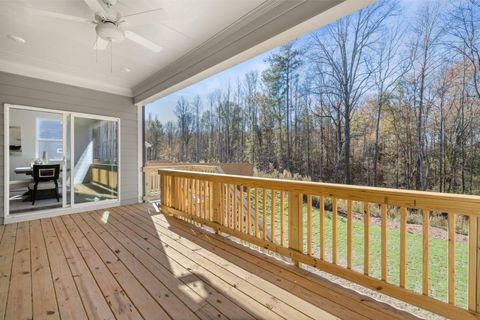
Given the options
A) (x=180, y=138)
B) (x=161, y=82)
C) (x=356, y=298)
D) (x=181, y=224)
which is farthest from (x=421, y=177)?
(x=180, y=138)

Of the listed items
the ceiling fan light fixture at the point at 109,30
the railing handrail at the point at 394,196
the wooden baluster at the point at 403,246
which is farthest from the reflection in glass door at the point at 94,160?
the wooden baluster at the point at 403,246

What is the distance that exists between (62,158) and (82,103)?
121cm

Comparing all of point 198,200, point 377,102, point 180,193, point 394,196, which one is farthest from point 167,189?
point 377,102

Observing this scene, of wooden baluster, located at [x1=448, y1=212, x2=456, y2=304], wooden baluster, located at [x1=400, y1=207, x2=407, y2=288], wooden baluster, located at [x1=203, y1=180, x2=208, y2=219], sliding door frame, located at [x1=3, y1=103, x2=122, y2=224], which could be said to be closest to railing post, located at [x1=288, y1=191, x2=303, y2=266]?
wooden baluster, located at [x1=400, y1=207, x2=407, y2=288]

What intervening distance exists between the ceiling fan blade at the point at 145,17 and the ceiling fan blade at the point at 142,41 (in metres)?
0.65

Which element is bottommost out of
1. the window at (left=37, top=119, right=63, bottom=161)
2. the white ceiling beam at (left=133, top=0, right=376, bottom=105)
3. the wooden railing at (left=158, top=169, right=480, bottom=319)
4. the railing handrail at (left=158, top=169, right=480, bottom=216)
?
the wooden railing at (left=158, top=169, right=480, bottom=319)

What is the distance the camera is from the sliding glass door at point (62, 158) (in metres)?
4.43

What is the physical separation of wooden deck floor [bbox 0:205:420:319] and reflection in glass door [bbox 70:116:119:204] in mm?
1657

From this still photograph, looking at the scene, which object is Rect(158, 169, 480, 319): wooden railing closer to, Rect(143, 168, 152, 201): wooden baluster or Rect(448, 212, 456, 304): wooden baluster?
Rect(448, 212, 456, 304): wooden baluster

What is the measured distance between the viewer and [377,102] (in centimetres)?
479

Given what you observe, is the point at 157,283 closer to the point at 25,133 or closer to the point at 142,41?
the point at 142,41

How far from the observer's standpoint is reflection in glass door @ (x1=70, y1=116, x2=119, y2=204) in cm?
463

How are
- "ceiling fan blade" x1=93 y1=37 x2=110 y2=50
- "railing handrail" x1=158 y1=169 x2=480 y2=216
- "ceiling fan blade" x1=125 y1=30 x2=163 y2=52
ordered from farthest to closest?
"ceiling fan blade" x1=93 y1=37 x2=110 y2=50 → "ceiling fan blade" x1=125 y1=30 x2=163 y2=52 → "railing handrail" x1=158 y1=169 x2=480 y2=216

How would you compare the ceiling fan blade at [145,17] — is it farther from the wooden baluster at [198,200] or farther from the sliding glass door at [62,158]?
the sliding glass door at [62,158]
